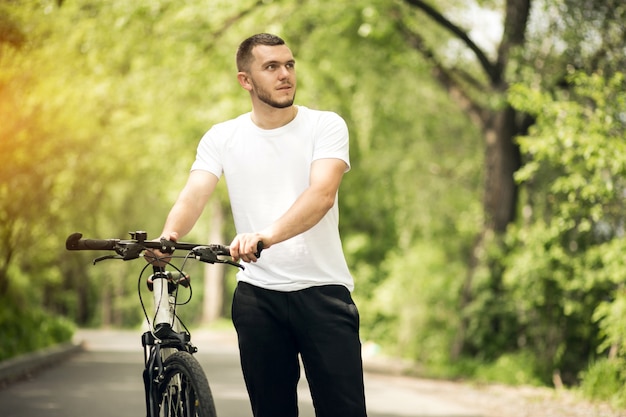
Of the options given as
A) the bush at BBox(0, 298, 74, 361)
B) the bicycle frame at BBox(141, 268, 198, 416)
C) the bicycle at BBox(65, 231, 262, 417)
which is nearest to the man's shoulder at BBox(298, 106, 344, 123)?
the bicycle at BBox(65, 231, 262, 417)

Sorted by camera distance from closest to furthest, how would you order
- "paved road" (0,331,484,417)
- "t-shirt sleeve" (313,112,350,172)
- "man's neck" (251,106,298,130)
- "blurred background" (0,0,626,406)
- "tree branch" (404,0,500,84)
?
"t-shirt sleeve" (313,112,350,172) < "man's neck" (251,106,298,130) < "paved road" (0,331,484,417) < "blurred background" (0,0,626,406) < "tree branch" (404,0,500,84)

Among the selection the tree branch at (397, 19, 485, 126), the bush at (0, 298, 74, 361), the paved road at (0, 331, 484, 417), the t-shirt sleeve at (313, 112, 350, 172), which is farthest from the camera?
the tree branch at (397, 19, 485, 126)

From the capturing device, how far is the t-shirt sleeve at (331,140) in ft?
13.2

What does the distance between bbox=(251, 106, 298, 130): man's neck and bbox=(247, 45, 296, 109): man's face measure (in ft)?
0.21

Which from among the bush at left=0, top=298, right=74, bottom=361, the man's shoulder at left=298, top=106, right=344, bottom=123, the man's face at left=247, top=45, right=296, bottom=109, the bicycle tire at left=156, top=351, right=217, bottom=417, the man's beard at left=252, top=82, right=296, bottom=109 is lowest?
the bush at left=0, top=298, right=74, bottom=361

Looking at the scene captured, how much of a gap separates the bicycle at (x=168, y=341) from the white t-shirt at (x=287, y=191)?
22 centimetres

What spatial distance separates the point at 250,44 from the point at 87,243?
102 cm

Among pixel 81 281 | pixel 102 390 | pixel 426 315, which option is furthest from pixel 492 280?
pixel 81 281

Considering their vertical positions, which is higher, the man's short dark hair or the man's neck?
the man's short dark hair

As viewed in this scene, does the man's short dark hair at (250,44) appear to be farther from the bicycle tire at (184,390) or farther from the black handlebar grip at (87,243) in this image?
the bicycle tire at (184,390)

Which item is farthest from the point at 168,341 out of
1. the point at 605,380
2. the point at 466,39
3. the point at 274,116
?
the point at 466,39

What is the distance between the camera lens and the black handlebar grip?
385 cm

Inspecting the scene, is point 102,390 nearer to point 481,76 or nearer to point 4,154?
point 4,154

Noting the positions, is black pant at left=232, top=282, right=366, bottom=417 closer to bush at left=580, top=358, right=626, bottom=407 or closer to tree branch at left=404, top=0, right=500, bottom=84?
bush at left=580, top=358, right=626, bottom=407
